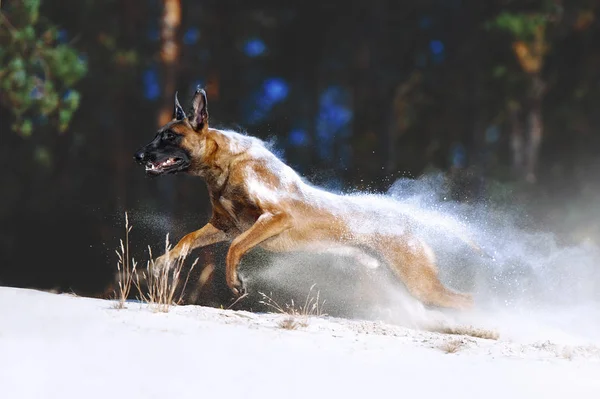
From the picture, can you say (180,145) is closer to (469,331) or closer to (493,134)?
(469,331)

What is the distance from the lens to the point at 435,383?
20.3 ft

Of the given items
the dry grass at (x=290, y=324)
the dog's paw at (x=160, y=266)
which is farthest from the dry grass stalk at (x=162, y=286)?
the dry grass at (x=290, y=324)

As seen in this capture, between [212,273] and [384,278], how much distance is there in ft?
25.8

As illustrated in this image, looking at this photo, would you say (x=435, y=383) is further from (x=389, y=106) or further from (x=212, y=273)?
(x=389, y=106)

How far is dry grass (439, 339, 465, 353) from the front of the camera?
7.11 meters

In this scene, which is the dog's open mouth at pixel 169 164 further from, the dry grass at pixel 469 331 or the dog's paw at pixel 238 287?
the dry grass at pixel 469 331

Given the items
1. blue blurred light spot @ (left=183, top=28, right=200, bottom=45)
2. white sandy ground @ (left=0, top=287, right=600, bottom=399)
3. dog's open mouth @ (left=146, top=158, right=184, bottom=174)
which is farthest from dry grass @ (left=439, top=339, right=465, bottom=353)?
blue blurred light spot @ (left=183, top=28, right=200, bottom=45)

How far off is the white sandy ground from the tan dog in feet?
3.12

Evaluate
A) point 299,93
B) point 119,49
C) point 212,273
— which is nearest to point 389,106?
point 299,93

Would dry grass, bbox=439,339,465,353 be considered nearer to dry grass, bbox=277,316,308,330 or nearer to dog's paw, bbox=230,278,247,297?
dry grass, bbox=277,316,308,330

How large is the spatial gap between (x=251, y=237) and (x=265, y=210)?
1.19ft

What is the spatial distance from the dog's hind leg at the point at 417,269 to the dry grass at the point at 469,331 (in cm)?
34

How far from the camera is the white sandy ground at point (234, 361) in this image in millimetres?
5738

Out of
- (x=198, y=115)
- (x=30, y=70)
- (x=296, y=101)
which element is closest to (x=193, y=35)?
(x=296, y=101)
